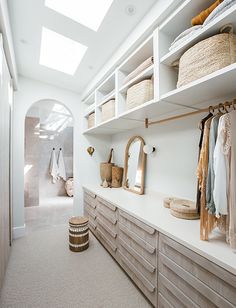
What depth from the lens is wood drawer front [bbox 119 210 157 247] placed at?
1.30 meters

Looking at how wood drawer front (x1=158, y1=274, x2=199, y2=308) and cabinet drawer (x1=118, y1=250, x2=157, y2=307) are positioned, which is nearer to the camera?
wood drawer front (x1=158, y1=274, x2=199, y2=308)

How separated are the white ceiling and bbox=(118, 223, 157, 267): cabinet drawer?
1942 mm

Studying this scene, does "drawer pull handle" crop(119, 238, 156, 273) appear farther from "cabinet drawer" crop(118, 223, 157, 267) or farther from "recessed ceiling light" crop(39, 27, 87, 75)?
"recessed ceiling light" crop(39, 27, 87, 75)

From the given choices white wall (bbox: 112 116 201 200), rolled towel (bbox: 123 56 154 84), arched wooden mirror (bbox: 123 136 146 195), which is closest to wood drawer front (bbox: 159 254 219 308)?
white wall (bbox: 112 116 201 200)

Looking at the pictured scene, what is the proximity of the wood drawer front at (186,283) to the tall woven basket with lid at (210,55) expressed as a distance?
120 cm

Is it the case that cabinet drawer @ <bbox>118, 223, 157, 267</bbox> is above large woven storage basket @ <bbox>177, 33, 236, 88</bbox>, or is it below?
below

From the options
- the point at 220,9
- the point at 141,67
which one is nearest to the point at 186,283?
the point at 220,9

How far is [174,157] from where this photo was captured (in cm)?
189

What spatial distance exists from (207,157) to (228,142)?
154 millimetres

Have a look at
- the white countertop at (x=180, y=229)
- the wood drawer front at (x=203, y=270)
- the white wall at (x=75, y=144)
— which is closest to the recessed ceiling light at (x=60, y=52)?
the white wall at (x=75, y=144)

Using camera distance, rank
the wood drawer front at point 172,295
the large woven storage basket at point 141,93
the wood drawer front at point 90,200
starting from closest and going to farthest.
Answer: the wood drawer front at point 172,295, the large woven storage basket at point 141,93, the wood drawer front at point 90,200

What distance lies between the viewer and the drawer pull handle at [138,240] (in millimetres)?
1316

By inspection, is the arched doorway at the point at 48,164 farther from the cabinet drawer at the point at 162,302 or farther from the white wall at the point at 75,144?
the cabinet drawer at the point at 162,302

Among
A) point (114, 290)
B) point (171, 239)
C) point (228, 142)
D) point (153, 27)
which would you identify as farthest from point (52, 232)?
point (153, 27)
